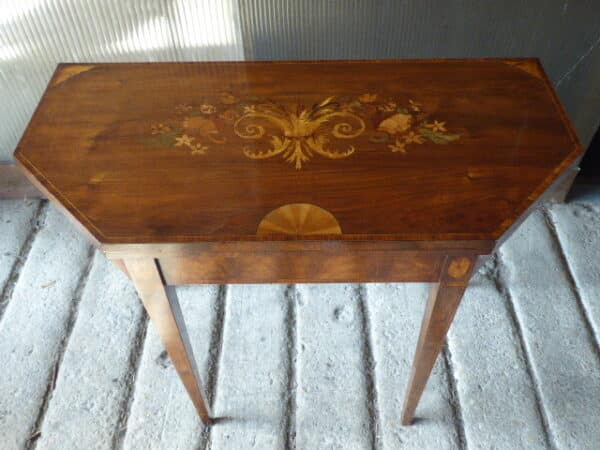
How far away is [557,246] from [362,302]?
0.55 m

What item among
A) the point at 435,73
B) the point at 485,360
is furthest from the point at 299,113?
the point at 485,360

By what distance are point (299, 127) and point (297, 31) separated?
1.43 feet

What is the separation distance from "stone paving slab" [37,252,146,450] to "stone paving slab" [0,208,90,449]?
0.11 ft

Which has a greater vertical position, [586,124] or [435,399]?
[586,124]

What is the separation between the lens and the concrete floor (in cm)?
115

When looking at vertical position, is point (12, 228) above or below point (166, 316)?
below

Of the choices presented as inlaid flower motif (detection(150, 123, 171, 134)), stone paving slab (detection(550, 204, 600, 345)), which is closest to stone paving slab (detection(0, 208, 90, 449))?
inlaid flower motif (detection(150, 123, 171, 134))

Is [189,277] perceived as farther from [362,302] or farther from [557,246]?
[557,246]

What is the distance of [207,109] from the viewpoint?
0.92 meters

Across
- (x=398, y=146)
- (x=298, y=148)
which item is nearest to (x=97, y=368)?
(x=298, y=148)

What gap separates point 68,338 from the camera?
4.26 feet

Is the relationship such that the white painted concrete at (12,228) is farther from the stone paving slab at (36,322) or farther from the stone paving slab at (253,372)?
the stone paving slab at (253,372)

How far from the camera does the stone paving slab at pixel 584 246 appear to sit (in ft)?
4.43

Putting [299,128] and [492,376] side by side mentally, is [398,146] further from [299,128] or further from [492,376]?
[492,376]
